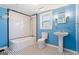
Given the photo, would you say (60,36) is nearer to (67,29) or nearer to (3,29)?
(67,29)

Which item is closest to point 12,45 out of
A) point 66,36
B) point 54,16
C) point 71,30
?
point 54,16

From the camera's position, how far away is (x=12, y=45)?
5.53 ft

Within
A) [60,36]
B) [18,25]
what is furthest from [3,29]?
[60,36]

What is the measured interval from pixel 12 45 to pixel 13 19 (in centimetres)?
67

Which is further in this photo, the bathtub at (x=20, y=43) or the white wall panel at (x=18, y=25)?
the bathtub at (x=20, y=43)

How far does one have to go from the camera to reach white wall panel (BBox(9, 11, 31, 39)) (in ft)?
4.90

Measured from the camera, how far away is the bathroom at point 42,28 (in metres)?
1.47

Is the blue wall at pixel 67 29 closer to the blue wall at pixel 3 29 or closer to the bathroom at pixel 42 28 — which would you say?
the bathroom at pixel 42 28

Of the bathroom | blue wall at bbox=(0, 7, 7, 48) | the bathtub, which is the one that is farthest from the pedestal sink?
blue wall at bbox=(0, 7, 7, 48)

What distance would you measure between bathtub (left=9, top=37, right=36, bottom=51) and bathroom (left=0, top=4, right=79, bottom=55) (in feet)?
0.08

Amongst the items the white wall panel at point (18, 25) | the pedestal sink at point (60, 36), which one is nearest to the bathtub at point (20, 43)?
the white wall panel at point (18, 25)

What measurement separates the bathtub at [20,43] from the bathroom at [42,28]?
0.02 m

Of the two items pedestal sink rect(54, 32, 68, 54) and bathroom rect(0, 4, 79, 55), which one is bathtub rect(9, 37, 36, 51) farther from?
pedestal sink rect(54, 32, 68, 54)
